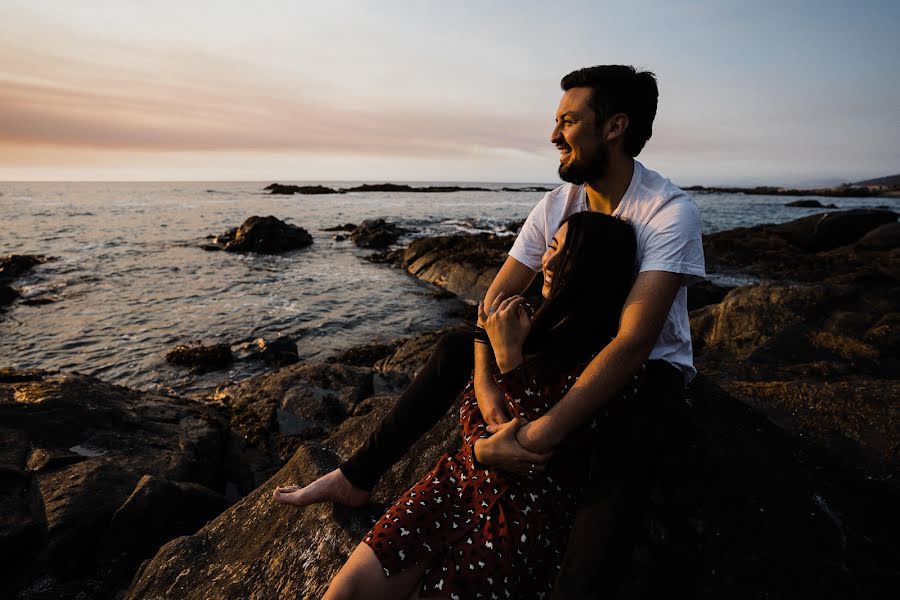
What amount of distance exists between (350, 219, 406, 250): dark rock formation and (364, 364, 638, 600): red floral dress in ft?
→ 87.9

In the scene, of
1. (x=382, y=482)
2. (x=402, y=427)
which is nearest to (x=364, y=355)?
(x=382, y=482)

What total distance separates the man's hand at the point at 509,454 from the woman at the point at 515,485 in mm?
16

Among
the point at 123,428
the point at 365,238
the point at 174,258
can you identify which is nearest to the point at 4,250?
the point at 174,258

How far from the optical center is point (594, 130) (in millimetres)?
2973

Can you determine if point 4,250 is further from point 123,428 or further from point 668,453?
point 668,453

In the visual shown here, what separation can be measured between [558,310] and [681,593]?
4.90 feet

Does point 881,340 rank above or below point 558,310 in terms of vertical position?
below

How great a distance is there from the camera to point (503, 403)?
260cm

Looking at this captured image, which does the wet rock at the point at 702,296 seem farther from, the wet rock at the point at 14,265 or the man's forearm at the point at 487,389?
the wet rock at the point at 14,265

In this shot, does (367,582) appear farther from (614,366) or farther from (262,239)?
(262,239)

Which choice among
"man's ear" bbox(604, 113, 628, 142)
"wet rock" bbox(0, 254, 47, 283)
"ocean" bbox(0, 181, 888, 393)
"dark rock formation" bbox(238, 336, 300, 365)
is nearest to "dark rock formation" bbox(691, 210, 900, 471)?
"man's ear" bbox(604, 113, 628, 142)

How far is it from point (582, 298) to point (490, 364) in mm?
663

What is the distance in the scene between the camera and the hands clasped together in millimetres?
2279

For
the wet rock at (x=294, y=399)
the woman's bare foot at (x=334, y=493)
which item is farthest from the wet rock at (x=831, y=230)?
the woman's bare foot at (x=334, y=493)
